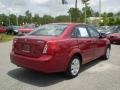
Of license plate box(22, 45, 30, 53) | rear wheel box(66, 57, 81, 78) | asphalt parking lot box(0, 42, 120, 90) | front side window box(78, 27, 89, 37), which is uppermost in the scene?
front side window box(78, 27, 89, 37)

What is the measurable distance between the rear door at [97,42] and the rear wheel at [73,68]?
1347 mm

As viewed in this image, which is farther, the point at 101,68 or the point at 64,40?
the point at 101,68

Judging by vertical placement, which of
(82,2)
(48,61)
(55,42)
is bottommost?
(48,61)

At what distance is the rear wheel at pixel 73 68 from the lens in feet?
21.4

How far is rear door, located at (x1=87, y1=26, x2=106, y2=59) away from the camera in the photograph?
8.05m

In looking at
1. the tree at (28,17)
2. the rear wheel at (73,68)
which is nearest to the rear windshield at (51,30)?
the rear wheel at (73,68)

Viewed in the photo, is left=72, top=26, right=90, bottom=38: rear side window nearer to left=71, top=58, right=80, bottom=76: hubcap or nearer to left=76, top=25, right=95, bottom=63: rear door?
left=76, top=25, right=95, bottom=63: rear door

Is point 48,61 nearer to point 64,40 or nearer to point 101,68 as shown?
point 64,40

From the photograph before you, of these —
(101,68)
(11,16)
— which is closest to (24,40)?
(101,68)

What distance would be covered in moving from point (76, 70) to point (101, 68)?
150 centimetres

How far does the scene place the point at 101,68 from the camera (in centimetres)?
806

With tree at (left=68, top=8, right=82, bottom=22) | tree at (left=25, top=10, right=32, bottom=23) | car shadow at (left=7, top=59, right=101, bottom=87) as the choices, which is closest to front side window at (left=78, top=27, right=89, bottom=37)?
car shadow at (left=7, top=59, right=101, bottom=87)

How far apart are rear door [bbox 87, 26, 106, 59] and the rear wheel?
4.42 ft

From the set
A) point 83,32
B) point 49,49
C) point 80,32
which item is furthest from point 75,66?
point 49,49
